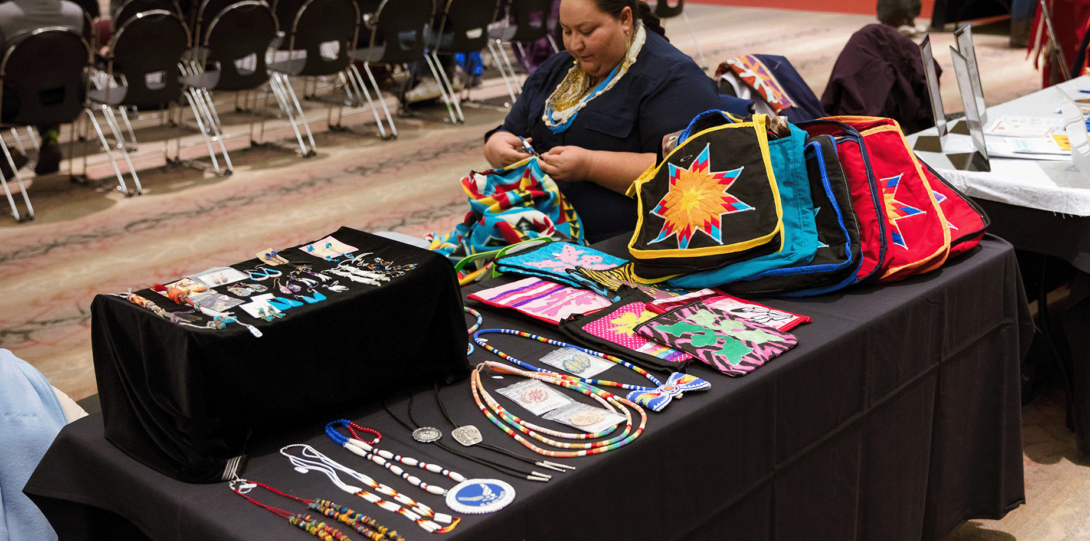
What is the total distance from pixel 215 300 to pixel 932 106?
2.17 m

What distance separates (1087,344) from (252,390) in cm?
214

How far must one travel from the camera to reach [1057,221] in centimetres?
227

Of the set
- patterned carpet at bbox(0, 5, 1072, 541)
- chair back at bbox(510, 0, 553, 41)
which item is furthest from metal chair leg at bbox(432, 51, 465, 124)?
chair back at bbox(510, 0, 553, 41)

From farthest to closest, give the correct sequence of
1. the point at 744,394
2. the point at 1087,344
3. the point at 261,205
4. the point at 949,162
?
the point at 261,205, the point at 949,162, the point at 1087,344, the point at 744,394

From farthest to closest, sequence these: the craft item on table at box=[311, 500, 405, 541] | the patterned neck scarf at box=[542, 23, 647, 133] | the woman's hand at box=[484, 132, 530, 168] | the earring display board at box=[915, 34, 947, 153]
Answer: the earring display board at box=[915, 34, 947, 153] → the woman's hand at box=[484, 132, 530, 168] → the patterned neck scarf at box=[542, 23, 647, 133] → the craft item on table at box=[311, 500, 405, 541]

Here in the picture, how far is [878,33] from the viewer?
3170 mm

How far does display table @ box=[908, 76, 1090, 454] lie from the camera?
2.23 m

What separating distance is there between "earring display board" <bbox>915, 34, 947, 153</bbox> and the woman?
2.37ft

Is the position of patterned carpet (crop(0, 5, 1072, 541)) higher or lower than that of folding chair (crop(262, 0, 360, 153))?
lower

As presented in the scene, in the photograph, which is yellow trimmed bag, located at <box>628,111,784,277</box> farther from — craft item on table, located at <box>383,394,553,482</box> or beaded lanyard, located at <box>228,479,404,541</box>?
beaded lanyard, located at <box>228,479,404,541</box>

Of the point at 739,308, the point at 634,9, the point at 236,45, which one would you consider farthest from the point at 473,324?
the point at 236,45

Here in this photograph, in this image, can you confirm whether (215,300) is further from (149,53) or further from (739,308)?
(149,53)

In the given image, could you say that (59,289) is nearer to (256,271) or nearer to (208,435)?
(256,271)

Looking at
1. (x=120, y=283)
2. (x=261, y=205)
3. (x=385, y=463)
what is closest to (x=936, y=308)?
(x=385, y=463)
